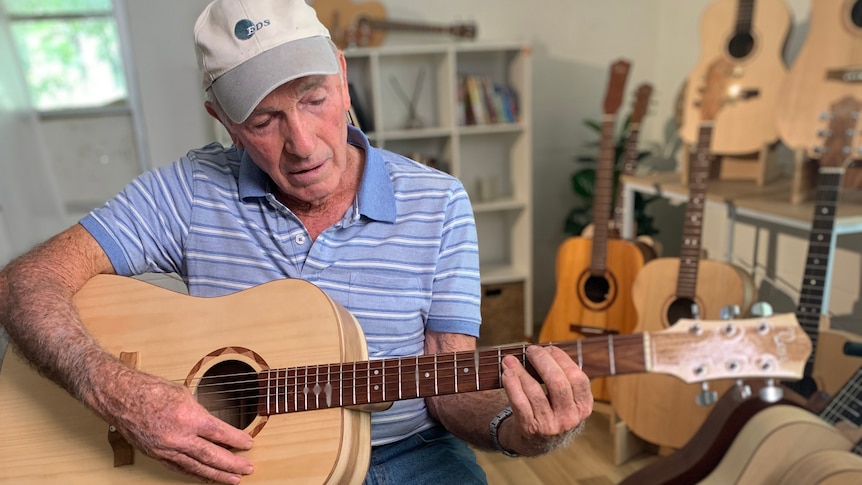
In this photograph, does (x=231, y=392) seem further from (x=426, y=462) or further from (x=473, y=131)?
(x=473, y=131)

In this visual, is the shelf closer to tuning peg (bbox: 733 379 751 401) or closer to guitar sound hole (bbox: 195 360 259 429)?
tuning peg (bbox: 733 379 751 401)

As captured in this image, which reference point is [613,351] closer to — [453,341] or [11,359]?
[453,341]

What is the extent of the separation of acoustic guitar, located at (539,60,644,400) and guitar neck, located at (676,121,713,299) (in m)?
0.25

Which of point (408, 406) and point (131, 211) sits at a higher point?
point (131, 211)

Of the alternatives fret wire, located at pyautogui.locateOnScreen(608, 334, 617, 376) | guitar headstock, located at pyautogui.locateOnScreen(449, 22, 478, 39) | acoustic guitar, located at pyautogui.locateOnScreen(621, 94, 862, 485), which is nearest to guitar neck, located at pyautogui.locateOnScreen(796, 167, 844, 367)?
acoustic guitar, located at pyautogui.locateOnScreen(621, 94, 862, 485)

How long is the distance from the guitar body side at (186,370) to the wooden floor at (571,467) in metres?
1.23

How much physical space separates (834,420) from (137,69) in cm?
305

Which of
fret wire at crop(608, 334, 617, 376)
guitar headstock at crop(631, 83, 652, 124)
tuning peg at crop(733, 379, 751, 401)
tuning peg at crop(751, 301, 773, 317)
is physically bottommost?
tuning peg at crop(733, 379, 751, 401)

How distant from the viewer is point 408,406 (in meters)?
1.06

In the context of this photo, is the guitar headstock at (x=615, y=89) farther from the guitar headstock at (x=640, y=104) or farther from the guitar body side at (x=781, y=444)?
the guitar body side at (x=781, y=444)

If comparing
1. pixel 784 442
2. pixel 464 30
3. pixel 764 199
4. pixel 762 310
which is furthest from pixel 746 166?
pixel 762 310

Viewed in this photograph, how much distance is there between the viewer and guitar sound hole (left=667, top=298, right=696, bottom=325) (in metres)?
1.90

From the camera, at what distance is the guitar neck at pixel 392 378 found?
0.86 metres

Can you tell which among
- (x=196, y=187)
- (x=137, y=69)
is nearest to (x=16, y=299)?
(x=196, y=187)
